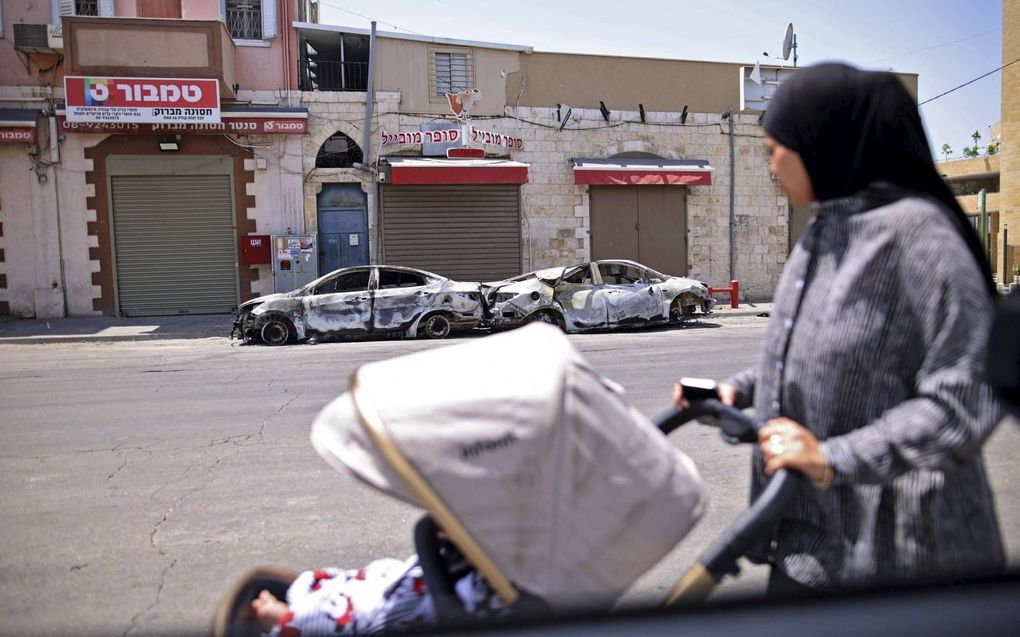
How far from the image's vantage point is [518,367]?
1674 mm

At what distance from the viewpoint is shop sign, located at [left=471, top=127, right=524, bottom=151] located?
19.1m

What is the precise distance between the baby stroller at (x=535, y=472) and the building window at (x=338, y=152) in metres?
18.2

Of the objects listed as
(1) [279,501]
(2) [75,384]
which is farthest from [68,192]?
(1) [279,501]

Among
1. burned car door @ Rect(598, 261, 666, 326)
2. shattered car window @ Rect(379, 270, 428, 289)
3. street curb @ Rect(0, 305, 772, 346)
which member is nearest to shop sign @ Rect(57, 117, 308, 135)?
street curb @ Rect(0, 305, 772, 346)

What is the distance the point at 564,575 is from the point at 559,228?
19023 millimetres

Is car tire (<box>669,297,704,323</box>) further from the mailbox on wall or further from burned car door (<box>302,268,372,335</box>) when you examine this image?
the mailbox on wall

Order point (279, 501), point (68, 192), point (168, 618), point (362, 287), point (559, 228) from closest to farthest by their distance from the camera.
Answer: point (168, 618) < point (279, 501) < point (362, 287) < point (68, 192) < point (559, 228)

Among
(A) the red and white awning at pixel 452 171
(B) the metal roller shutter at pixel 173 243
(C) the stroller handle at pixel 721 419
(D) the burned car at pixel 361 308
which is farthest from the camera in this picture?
(B) the metal roller shutter at pixel 173 243

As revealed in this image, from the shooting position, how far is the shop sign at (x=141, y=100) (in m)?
16.7

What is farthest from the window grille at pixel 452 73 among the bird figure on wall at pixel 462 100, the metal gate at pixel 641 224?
the metal gate at pixel 641 224

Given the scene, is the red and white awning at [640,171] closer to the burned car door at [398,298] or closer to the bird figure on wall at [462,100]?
the bird figure on wall at [462,100]

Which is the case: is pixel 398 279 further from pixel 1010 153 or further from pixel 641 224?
pixel 1010 153

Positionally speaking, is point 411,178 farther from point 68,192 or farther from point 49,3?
point 49,3

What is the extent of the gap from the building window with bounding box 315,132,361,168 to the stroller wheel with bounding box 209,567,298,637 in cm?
1786
